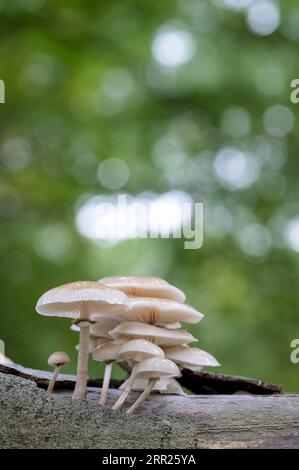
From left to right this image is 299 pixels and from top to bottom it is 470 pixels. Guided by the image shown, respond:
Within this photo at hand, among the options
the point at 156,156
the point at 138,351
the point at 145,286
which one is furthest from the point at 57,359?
the point at 156,156

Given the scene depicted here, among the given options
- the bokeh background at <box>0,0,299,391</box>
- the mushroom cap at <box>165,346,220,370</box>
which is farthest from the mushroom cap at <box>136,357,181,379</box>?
the bokeh background at <box>0,0,299,391</box>

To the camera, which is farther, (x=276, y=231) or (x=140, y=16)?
(x=276, y=231)

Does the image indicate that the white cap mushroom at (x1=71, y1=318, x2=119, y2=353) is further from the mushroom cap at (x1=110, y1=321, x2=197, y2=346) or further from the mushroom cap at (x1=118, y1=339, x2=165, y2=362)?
the mushroom cap at (x1=118, y1=339, x2=165, y2=362)

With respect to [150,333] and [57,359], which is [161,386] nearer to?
[150,333]

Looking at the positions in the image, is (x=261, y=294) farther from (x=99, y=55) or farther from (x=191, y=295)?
(x=99, y=55)

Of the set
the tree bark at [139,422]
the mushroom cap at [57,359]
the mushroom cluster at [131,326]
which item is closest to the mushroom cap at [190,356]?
the mushroom cluster at [131,326]

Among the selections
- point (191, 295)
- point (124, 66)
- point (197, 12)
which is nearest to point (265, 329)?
point (191, 295)

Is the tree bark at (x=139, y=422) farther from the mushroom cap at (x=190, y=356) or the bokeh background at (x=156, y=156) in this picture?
the bokeh background at (x=156, y=156)
